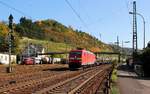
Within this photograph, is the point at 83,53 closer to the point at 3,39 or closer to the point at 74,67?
the point at 74,67

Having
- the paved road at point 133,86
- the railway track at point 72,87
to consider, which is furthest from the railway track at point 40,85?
the paved road at point 133,86

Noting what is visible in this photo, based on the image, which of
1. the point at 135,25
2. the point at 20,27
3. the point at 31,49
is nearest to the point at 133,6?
the point at 135,25

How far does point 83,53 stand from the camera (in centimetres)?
6788

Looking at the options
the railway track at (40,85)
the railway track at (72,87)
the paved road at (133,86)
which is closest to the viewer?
the railway track at (40,85)

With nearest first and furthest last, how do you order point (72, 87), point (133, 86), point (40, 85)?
point (72, 87), point (40, 85), point (133, 86)

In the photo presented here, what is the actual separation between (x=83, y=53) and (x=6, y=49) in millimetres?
66363

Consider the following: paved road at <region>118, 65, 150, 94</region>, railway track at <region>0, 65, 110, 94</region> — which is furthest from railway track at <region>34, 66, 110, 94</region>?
paved road at <region>118, 65, 150, 94</region>

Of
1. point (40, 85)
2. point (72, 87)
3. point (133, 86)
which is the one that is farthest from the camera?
point (133, 86)

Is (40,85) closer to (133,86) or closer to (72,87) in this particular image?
(72,87)

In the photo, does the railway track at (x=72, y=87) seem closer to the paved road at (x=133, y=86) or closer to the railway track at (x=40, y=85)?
the railway track at (x=40, y=85)

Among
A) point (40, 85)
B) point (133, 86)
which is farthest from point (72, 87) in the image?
point (133, 86)

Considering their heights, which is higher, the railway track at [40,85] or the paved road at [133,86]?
the railway track at [40,85]

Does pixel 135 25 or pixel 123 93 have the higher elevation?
pixel 135 25

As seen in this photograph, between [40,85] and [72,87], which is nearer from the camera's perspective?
[72,87]
